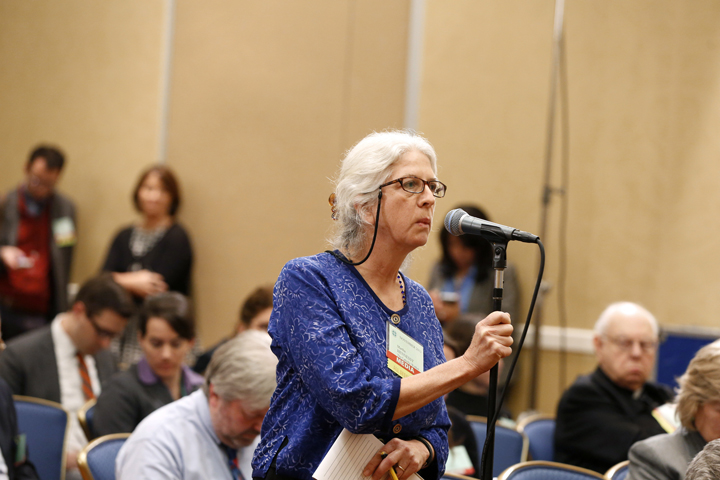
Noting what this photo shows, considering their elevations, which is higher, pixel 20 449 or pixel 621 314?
pixel 621 314

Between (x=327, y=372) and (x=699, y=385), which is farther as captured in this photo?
(x=699, y=385)

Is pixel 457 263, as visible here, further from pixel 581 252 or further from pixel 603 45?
pixel 603 45

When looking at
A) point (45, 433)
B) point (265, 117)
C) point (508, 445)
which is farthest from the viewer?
point (265, 117)

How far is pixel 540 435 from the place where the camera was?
9.65ft

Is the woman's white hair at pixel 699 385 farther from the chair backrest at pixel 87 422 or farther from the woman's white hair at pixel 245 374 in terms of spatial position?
the chair backrest at pixel 87 422

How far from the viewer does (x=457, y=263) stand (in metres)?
4.30

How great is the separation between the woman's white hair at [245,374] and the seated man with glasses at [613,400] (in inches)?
51.4

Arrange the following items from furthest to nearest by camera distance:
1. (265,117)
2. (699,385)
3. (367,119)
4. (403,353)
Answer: (265,117)
(367,119)
(699,385)
(403,353)

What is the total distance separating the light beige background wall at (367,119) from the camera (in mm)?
4172

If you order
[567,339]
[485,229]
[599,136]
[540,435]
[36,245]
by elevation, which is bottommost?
[540,435]

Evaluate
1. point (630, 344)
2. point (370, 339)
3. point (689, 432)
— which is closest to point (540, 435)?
point (630, 344)

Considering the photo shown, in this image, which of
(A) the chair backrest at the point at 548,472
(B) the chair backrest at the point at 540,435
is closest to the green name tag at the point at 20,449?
(A) the chair backrest at the point at 548,472

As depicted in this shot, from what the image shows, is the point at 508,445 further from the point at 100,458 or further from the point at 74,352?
the point at 74,352

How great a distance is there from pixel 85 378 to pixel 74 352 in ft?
0.41
